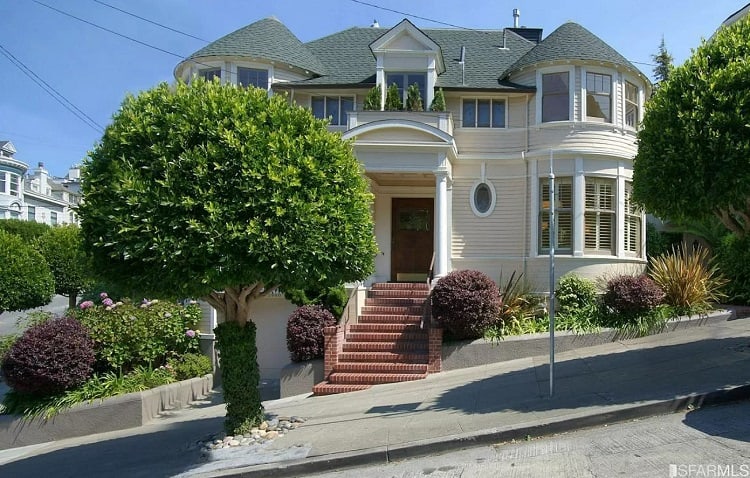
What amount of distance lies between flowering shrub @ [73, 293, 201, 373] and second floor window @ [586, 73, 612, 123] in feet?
35.6

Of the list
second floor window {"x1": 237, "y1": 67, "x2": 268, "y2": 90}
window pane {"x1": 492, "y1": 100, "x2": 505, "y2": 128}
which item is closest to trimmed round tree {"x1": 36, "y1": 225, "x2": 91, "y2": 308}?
second floor window {"x1": 237, "y1": 67, "x2": 268, "y2": 90}

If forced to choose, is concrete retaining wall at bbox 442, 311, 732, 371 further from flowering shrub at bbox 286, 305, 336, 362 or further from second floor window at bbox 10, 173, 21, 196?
second floor window at bbox 10, 173, 21, 196

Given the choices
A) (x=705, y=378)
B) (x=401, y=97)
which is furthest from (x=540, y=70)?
(x=705, y=378)

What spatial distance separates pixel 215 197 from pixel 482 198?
10.1 metres

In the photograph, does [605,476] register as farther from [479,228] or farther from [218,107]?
[479,228]

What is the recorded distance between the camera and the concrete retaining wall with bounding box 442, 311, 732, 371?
11336mm

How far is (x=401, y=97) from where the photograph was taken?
14867 millimetres

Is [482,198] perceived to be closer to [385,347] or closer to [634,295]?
[634,295]

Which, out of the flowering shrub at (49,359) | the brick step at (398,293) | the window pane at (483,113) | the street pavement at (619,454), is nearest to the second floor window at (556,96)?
the window pane at (483,113)

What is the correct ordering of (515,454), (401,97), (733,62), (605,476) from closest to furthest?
(605,476), (515,454), (733,62), (401,97)

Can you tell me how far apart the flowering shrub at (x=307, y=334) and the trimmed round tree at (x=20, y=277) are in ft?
20.8

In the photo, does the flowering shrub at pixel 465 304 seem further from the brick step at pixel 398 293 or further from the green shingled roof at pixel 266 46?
the green shingled roof at pixel 266 46

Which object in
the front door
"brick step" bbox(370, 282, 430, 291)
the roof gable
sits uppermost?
the roof gable

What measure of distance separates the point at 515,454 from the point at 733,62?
5891 mm
